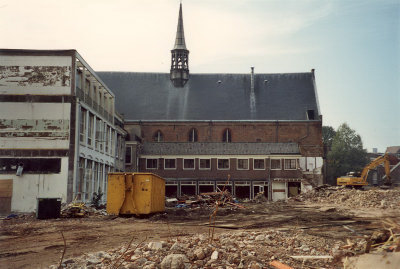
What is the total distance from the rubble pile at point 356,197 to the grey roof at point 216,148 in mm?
11476

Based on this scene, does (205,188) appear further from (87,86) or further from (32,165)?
(32,165)

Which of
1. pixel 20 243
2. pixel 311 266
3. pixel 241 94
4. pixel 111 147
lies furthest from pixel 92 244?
pixel 241 94

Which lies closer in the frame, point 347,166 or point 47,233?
point 47,233

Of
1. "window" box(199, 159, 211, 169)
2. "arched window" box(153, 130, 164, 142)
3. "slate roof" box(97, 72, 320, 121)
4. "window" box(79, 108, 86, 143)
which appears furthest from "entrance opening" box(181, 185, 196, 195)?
"window" box(79, 108, 86, 143)

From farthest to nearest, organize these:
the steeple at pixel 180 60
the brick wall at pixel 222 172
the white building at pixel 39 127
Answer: the steeple at pixel 180 60 < the brick wall at pixel 222 172 < the white building at pixel 39 127

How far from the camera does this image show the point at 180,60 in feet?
193

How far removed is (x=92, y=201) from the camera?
94.5 feet

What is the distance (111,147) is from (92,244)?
28405 mm

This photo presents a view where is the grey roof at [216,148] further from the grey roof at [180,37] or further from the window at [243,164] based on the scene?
the grey roof at [180,37]

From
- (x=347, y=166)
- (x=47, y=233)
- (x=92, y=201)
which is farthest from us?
(x=347, y=166)

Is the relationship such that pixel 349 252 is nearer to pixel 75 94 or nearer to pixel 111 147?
pixel 75 94

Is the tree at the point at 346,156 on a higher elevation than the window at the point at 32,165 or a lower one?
higher

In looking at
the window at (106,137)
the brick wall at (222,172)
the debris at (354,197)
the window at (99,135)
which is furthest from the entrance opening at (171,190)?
the window at (99,135)

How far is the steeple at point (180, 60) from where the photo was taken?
2294 inches
